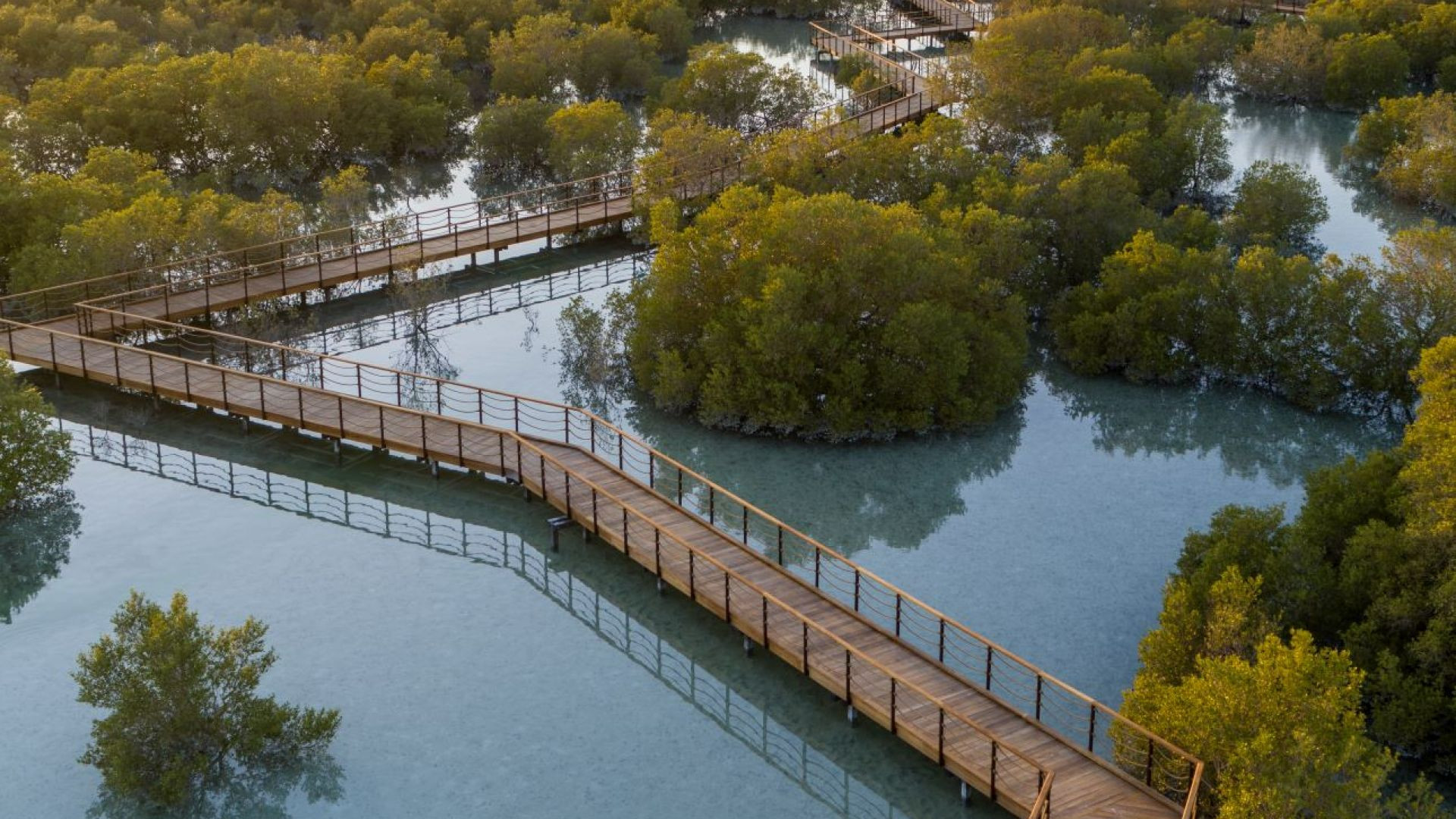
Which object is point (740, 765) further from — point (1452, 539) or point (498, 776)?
point (1452, 539)

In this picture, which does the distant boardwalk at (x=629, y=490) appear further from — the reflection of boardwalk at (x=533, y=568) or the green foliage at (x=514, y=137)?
the green foliage at (x=514, y=137)

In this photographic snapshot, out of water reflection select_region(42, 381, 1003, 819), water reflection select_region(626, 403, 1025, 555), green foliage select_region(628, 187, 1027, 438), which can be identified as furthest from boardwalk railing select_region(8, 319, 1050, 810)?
green foliage select_region(628, 187, 1027, 438)

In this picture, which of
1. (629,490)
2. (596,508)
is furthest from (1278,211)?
(596,508)

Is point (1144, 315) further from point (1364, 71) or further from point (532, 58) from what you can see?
point (532, 58)

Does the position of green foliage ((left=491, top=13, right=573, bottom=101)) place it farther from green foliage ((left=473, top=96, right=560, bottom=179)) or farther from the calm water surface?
the calm water surface

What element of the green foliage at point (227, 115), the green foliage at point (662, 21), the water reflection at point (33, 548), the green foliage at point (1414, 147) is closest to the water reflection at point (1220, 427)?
the green foliage at point (1414, 147)
